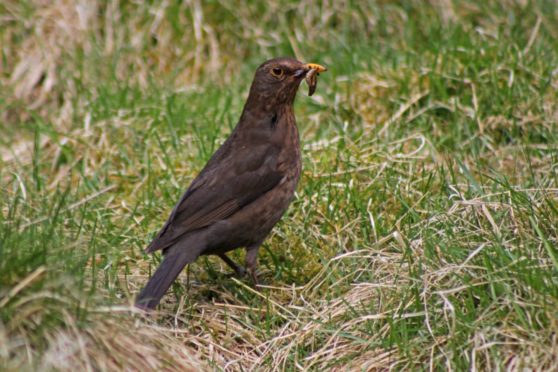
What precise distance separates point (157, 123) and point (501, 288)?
325cm

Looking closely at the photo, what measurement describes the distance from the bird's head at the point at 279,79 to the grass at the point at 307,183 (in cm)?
62

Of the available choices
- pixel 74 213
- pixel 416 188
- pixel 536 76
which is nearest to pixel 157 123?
pixel 74 213

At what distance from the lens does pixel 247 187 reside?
4930 mm

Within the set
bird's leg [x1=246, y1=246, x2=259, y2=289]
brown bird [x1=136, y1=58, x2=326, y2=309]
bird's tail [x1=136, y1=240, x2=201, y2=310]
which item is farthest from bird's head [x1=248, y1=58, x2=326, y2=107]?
bird's tail [x1=136, y1=240, x2=201, y2=310]

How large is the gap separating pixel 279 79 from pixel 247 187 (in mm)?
666

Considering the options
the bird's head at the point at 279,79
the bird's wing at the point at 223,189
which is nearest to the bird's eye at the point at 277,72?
the bird's head at the point at 279,79

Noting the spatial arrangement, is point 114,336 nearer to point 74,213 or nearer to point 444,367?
point 444,367

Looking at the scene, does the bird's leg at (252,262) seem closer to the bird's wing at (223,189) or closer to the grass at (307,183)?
the grass at (307,183)

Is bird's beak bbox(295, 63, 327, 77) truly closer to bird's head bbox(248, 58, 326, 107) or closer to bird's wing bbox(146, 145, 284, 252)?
bird's head bbox(248, 58, 326, 107)

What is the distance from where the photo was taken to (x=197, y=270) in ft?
17.1

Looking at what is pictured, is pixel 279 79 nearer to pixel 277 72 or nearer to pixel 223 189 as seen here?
pixel 277 72

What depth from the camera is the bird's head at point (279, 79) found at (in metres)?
5.14

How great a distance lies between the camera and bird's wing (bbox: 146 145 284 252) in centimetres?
474

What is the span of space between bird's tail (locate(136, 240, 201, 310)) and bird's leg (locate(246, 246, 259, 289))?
350 millimetres
